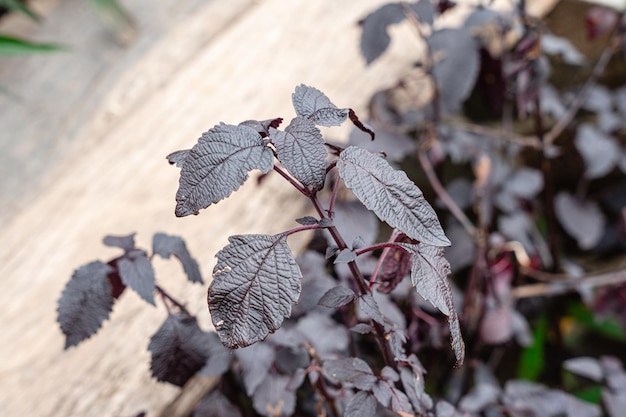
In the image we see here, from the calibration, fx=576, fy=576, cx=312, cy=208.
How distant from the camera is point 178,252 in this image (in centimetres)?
70

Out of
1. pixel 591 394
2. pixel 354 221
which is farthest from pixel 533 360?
pixel 354 221

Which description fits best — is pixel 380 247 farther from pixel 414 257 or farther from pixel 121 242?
pixel 121 242

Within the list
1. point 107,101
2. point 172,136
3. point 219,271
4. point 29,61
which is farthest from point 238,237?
point 29,61

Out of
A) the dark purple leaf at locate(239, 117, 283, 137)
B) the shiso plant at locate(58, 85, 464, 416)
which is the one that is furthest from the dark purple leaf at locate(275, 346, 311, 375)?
the dark purple leaf at locate(239, 117, 283, 137)

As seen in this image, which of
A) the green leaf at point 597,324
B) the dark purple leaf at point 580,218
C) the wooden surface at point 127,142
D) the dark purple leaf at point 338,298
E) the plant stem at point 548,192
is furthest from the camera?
the green leaf at point 597,324

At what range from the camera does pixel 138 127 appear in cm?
124

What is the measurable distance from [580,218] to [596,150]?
179mm

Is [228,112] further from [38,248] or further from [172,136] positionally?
[38,248]

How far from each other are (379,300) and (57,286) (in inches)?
23.3

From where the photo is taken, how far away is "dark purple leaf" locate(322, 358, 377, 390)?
0.60 metres

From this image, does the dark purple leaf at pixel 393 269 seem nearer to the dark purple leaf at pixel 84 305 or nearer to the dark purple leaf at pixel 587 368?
the dark purple leaf at pixel 84 305

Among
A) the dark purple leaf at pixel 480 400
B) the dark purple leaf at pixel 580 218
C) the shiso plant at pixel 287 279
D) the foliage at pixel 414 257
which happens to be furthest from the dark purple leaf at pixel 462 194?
the shiso plant at pixel 287 279

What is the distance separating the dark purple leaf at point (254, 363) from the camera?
0.73 metres

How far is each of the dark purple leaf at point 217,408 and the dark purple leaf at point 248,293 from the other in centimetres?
37
